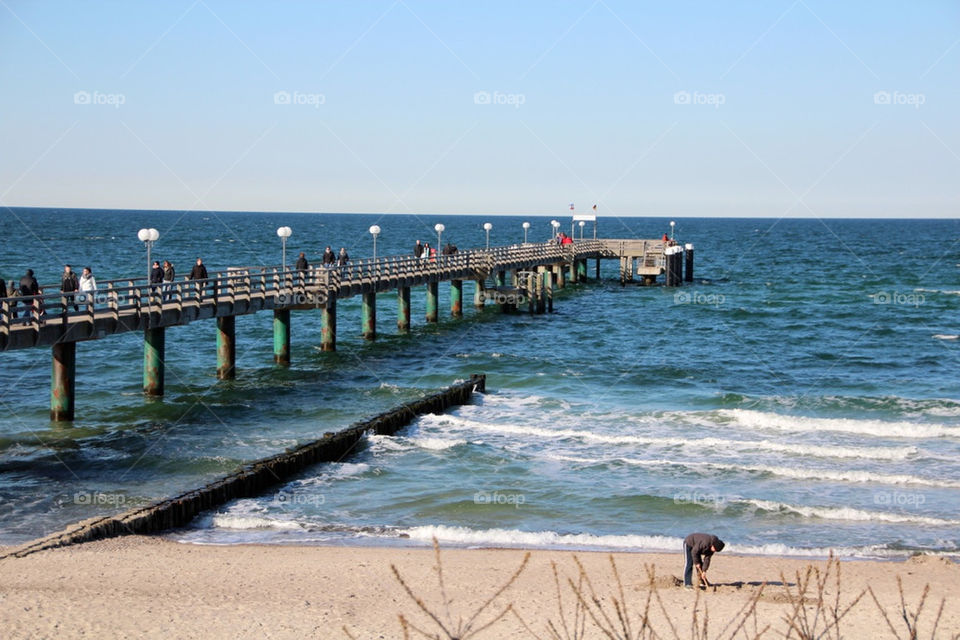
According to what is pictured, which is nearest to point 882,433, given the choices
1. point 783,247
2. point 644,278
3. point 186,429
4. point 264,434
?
point 264,434

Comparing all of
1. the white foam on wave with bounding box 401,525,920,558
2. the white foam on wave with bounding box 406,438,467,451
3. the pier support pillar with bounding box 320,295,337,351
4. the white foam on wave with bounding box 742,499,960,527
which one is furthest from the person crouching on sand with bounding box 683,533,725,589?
the pier support pillar with bounding box 320,295,337,351

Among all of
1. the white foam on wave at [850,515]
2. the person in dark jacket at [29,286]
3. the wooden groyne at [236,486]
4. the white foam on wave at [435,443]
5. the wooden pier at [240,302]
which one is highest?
the person in dark jacket at [29,286]

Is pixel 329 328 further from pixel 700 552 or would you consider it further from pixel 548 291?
pixel 700 552

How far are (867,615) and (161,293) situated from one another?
776 inches

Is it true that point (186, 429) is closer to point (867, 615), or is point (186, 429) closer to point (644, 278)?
point (867, 615)

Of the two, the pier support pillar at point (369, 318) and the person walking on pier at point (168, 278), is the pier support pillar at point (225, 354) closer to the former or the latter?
the person walking on pier at point (168, 278)

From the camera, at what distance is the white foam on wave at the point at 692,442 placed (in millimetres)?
24859

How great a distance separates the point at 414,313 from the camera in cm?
5631

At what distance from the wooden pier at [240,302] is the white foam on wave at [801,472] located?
10.9 meters

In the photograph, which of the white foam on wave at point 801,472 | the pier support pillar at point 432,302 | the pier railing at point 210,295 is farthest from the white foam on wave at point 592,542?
the pier support pillar at point 432,302

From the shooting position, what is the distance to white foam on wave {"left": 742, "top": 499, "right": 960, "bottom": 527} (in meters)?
19.4

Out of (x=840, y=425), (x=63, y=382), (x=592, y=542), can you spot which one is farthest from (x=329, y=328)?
(x=592, y=542)

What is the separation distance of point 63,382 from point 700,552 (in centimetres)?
1672

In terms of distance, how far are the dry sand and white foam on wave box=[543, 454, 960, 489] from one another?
547cm
